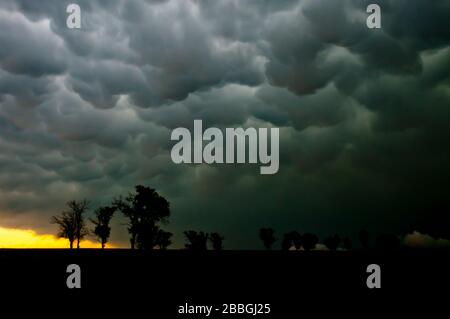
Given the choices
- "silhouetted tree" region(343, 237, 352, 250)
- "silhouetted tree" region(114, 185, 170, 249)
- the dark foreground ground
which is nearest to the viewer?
the dark foreground ground

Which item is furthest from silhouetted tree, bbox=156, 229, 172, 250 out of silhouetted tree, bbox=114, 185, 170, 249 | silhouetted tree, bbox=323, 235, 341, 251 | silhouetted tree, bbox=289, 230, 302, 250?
silhouetted tree, bbox=323, 235, 341, 251

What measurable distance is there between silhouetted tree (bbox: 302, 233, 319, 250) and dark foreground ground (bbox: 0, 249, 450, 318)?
2664 inches

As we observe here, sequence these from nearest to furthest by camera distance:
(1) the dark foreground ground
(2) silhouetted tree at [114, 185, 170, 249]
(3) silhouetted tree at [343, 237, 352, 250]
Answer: (1) the dark foreground ground < (2) silhouetted tree at [114, 185, 170, 249] < (3) silhouetted tree at [343, 237, 352, 250]

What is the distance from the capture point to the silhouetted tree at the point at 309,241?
10181 centimetres

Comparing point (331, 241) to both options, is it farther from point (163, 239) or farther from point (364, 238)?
point (163, 239)

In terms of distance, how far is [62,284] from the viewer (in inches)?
1142

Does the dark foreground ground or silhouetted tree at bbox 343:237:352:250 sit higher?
the dark foreground ground

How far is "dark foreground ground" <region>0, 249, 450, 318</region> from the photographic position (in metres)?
25.7

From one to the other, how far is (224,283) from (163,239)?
6047 cm

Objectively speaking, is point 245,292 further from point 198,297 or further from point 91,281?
point 91,281

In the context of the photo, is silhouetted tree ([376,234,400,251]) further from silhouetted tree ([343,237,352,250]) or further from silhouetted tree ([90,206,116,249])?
silhouetted tree ([90,206,116,249])

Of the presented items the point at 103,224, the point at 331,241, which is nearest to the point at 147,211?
the point at 103,224

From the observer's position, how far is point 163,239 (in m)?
87.4
